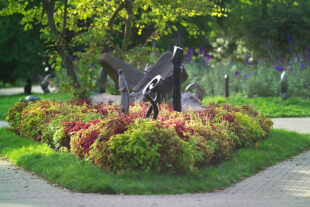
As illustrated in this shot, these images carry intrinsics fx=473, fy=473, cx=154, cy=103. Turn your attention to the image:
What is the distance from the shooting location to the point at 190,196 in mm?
6582

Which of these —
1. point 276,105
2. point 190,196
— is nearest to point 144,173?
point 190,196

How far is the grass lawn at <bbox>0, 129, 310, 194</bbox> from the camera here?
689 centimetres

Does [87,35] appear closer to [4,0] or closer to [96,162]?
[4,0]

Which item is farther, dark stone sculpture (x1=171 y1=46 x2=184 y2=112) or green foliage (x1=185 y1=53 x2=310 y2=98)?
green foliage (x1=185 y1=53 x2=310 y2=98)

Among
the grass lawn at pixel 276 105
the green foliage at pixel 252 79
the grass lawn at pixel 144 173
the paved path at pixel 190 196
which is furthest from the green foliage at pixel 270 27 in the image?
the paved path at pixel 190 196

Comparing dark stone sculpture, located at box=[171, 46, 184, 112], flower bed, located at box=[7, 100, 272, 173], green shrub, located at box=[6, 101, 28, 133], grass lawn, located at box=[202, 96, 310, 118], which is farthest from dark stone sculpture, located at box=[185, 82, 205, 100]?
green shrub, located at box=[6, 101, 28, 133]

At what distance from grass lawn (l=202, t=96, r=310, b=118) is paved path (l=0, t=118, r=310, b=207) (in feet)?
24.7

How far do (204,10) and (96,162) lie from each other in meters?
7.39

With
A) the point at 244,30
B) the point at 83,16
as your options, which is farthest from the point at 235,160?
the point at 244,30

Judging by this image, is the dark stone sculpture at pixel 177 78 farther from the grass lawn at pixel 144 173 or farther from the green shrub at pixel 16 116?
the green shrub at pixel 16 116

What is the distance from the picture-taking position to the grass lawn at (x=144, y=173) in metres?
6.89

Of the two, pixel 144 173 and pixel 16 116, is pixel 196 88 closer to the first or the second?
pixel 16 116

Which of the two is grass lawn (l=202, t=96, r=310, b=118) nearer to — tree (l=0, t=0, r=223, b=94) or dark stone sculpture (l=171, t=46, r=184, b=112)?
tree (l=0, t=0, r=223, b=94)

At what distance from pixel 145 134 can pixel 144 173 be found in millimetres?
658
